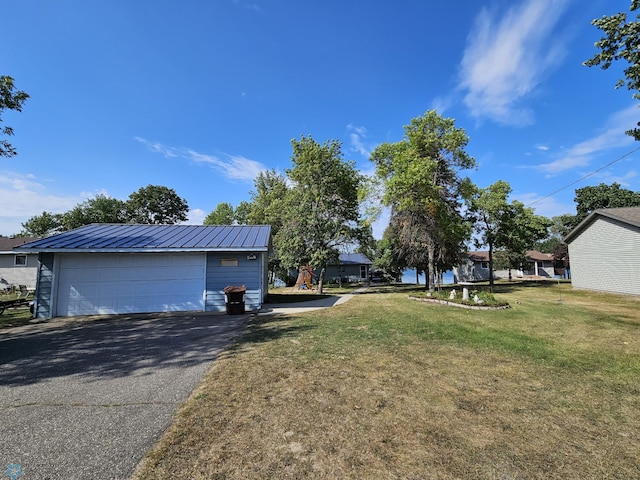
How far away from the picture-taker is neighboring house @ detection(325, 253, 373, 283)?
3828 cm

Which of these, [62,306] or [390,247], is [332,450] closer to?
[62,306]

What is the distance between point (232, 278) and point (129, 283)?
3787 millimetres

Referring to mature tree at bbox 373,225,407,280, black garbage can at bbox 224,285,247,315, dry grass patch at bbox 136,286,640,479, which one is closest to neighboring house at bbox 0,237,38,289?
black garbage can at bbox 224,285,247,315

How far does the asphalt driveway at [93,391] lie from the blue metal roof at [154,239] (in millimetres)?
3282

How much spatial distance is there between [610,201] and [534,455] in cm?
4379

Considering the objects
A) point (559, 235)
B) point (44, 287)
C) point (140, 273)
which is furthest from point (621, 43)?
point (559, 235)

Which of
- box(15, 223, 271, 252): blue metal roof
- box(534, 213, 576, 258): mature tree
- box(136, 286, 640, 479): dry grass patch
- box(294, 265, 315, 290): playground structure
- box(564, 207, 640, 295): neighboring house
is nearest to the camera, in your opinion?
box(136, 286, 640, 479): dry grass patch

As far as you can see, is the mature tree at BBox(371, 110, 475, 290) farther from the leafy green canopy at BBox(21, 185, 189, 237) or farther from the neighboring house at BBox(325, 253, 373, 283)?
the leafy green canopy at BBox(21, 185, 189, 237)

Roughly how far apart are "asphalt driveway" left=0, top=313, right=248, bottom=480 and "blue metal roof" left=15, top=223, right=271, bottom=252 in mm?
3282

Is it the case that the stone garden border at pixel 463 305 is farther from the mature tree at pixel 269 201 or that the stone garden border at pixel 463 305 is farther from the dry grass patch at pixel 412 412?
the mature tree at pixel 269 201

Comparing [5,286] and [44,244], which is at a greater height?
[44,244]

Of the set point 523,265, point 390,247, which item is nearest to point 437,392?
point 390,247

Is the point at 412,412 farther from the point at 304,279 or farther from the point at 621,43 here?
the point at 304,279

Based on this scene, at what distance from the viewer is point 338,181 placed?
2162cm
